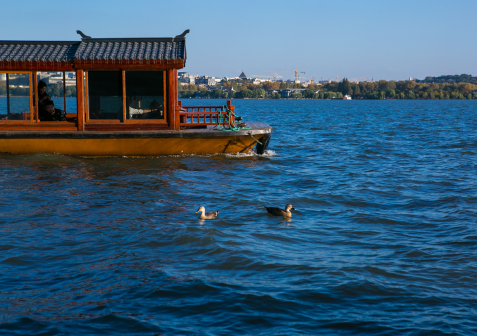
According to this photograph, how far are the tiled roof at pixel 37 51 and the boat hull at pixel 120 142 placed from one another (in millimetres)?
2480

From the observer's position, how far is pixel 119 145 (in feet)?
53.8

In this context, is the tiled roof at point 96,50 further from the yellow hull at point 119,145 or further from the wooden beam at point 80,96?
the yellow hull at point 119,145

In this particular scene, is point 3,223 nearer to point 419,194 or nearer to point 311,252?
point 311,252

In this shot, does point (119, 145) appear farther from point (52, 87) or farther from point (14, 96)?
point (14, 96)

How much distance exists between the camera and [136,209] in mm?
11016

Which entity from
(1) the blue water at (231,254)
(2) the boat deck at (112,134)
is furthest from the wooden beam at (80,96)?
(1) the blue water at (231,254)

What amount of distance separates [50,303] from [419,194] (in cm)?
1023

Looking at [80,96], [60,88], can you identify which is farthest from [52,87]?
[80,96]

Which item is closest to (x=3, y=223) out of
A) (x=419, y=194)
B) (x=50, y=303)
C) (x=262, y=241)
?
(x=50, y=303)

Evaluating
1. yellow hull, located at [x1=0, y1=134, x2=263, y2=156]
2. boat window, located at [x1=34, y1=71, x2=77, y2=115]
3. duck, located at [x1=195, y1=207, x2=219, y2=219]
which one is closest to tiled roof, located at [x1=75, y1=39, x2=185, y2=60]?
boat window, located at [x1=34, y1=71, x2=77, y2=115]

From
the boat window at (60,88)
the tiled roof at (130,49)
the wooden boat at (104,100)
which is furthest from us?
the boat window at (60,88)

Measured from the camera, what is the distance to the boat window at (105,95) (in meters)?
16.1

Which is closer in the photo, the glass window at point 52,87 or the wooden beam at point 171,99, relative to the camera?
the wooden beam at point 171,99

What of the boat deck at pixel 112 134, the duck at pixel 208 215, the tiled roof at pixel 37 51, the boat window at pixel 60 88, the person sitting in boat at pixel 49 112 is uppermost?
the tiled roof at pixel 37 51
